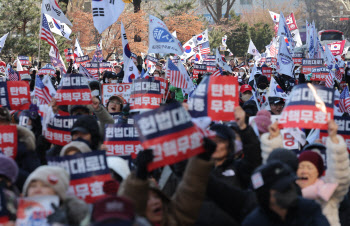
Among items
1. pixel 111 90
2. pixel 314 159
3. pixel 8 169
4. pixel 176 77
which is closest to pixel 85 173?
pixel 8 169

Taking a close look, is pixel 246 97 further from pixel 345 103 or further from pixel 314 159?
pixel 314 159

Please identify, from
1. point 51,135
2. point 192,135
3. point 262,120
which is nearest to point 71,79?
point 51,135

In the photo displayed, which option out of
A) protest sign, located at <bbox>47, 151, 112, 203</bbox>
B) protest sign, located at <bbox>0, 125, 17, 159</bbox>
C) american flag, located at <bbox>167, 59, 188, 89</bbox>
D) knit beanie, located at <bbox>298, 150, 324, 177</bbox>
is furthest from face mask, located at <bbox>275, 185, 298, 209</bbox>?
american flag, located at <bbox>167, 59, 188, 89</bbox>

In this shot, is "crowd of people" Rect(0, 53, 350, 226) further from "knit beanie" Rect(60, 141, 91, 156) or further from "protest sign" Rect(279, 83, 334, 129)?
"protest sign" Rect(279, 83, 334, 129)

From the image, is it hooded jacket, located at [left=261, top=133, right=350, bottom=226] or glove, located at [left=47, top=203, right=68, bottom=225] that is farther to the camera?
hooded jacket, located at [left=261, top=133, right=350, bottom=226]

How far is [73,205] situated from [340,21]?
5675cm

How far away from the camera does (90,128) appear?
18.3 ft

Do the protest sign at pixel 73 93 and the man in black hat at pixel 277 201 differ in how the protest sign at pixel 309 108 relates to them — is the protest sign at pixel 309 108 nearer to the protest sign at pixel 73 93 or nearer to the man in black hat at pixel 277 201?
the man in black hat at pixel 277 201

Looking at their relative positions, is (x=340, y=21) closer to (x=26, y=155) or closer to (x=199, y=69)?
(x=199, y=69)

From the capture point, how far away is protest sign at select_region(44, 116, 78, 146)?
6.53 m

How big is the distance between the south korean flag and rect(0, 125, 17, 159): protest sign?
19.3ft

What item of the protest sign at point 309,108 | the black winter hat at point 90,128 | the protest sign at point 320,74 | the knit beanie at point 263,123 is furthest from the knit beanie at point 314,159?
the protest sign at point 320,74

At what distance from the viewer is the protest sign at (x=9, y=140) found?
5562 millimetres

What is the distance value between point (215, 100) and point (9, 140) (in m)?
2.07
